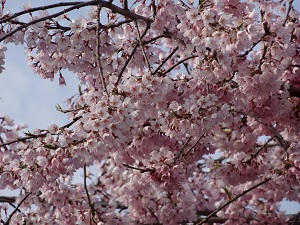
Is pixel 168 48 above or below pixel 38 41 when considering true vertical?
above

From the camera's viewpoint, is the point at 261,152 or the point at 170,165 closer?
the point at 170,165

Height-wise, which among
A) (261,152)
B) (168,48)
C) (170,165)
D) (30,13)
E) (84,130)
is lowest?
(84,130)

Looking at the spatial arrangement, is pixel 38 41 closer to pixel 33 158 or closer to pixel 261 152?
pixel 33 158

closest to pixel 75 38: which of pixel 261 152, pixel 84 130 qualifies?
pixel 84 130

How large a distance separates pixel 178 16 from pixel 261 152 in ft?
7.21

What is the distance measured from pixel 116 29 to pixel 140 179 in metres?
2.33

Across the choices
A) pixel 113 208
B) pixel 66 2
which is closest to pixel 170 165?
pixel 113 208

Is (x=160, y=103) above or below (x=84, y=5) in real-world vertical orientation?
below

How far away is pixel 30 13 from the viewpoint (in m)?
4.93

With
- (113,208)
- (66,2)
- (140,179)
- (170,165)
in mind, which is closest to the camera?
(66,2)

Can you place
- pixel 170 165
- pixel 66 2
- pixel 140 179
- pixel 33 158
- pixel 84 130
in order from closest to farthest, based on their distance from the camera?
pixel 84 130 < pixel 33 158 < pixel 66 2 < pixel 170 165 < pixel 140 179

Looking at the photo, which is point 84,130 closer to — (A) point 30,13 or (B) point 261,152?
(A) point 30,13

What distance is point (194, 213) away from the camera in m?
7.88

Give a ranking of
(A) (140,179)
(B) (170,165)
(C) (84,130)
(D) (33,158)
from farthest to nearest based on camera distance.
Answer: (A) (140,179) → (B) (170,165) → (D) (33,158) → (C) (84,130)
